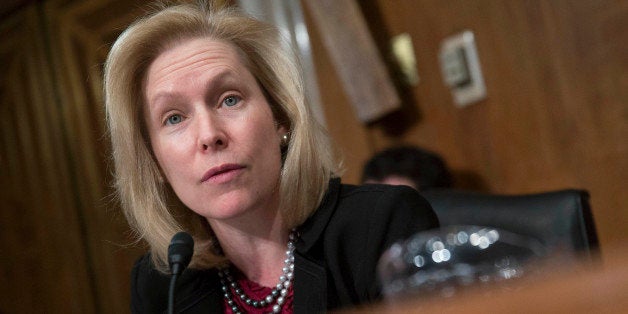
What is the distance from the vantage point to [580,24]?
2.53 metres

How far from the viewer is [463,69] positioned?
281 cm

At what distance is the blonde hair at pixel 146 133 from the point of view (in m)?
1.76

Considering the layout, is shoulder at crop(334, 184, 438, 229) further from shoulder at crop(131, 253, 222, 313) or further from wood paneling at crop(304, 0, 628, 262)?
wood paneling at crop(304, 0, 628, 262)

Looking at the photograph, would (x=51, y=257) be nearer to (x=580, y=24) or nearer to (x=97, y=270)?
(x=97, y=270)

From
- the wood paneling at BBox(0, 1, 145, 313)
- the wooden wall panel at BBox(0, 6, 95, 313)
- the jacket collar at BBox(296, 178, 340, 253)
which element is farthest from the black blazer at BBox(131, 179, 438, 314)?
the wooden wall panel at BBox(0, 6, 95, 313)

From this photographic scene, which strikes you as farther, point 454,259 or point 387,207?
point 387,207

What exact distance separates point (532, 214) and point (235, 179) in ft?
1.78

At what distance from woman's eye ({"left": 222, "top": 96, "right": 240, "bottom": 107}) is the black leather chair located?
0.48 m

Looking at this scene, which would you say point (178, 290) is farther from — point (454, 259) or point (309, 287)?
point (454, 259)

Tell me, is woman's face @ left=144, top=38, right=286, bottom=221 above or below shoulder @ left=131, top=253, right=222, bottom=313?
above

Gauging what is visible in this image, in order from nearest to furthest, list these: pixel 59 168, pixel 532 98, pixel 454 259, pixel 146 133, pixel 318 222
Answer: pixel 454 259, pixel 318 222, pixel 146 133, pixel 532 98, pixel 59 168

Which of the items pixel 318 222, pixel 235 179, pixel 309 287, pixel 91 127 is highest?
pixel 91 127

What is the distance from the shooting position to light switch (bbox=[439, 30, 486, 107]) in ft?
9.17

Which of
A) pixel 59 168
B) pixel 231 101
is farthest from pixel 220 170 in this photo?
pixel 59 168
